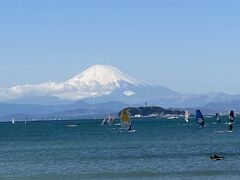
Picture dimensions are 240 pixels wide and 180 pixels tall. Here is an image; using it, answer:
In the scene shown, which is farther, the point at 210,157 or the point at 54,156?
the point at 54,156

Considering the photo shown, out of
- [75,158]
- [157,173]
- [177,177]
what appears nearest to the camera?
[177,177]

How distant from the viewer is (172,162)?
295ft

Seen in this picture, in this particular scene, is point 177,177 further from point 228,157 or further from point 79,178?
point 228,157

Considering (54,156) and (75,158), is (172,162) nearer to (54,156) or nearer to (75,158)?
(75,158)

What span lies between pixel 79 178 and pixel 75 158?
26.9 metres

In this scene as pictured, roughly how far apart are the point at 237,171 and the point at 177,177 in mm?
7649

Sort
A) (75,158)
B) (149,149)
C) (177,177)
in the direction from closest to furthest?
(177,177)
(75,158)
(149,149)

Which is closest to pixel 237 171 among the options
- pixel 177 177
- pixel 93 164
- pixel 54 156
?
pixel 177 177

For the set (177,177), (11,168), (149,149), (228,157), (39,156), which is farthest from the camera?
(149,149)

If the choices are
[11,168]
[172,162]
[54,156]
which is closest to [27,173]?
[11,168]

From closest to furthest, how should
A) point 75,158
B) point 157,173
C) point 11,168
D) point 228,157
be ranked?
point 157,173 < point 11,168 < point 228,157 < point 75,158

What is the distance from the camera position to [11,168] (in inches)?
3484

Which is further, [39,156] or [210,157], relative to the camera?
[39,156]

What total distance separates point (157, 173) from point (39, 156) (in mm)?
35549
